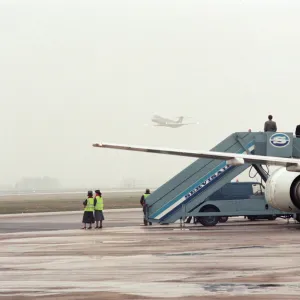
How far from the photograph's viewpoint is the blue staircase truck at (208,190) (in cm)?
3594

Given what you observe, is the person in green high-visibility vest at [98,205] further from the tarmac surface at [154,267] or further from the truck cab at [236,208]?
the tarmac surface at [154,267]

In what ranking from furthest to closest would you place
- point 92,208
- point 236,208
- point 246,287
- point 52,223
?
point 52,223 → point 92,208 → point 236,208 → point 246,287

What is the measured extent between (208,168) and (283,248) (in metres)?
12.8

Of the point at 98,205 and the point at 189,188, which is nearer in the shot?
the point at 189,188

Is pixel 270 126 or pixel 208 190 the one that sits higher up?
pixel 270 126

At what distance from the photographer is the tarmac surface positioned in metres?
14.7

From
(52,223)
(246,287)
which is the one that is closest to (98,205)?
(52,223)

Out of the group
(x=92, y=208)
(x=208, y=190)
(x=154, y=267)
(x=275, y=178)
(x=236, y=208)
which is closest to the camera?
(x=154, y=267)

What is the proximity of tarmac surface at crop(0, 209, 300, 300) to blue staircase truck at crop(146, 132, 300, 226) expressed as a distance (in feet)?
17.6

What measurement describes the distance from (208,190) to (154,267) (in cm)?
1739

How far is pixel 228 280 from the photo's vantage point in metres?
16.2

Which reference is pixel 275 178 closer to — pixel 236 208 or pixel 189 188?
pixel 236 208

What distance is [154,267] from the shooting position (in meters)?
18.9

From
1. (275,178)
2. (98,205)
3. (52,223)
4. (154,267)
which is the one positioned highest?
(275,178)
